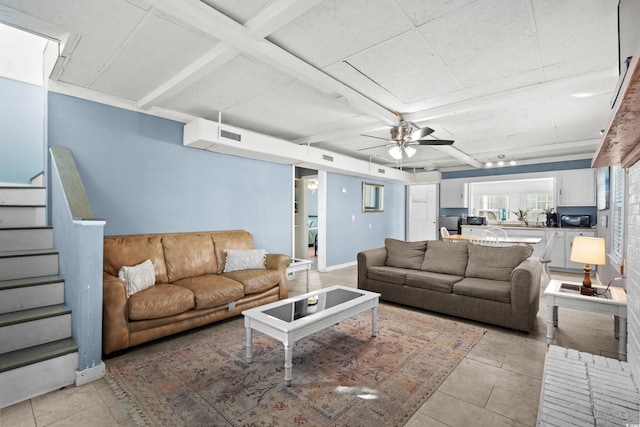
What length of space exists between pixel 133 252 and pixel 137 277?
1.50 ft

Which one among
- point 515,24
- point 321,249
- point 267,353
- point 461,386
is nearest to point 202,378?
point 267,353

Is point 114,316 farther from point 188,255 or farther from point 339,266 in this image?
point 339,266

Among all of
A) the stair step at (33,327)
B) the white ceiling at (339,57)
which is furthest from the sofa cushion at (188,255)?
the white ceiling at (339,57)

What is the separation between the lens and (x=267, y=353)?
8.61 feet

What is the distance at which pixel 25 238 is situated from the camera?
2.76 m

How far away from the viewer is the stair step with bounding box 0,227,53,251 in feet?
8.70

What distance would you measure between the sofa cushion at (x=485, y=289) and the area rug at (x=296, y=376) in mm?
381

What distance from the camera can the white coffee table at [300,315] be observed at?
2174mm

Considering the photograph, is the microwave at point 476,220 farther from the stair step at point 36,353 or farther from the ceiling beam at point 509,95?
the stair step at point 36,353

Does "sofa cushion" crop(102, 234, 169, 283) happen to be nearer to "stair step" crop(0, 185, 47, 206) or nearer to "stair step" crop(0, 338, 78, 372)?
"stair step" crop(0, 185, 47, 206)

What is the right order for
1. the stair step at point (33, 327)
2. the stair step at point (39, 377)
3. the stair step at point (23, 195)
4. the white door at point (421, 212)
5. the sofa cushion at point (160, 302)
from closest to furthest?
the stair step at point (39, 377) < the stair step at point (33, 327) < the sofa cushion at point (160, 302) < the stair step at point (23, 195) < the white door at point (421, 212)

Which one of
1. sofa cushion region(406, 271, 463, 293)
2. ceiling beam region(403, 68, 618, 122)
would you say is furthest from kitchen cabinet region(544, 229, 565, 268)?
ceiling beam region(403, 68, 618, 122)

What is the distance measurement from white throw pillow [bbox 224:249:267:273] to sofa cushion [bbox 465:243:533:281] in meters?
2.69

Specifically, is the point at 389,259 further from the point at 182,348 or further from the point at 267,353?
the point at 182,348
